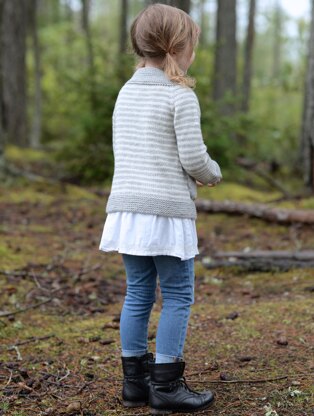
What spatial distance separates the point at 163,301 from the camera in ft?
9.52

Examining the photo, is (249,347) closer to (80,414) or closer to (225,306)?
(225,306)

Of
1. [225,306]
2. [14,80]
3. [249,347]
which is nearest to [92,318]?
[225,306]

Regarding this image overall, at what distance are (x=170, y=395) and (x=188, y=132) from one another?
1.25 meters

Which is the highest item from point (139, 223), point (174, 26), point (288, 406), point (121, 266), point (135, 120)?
point (174, 26)

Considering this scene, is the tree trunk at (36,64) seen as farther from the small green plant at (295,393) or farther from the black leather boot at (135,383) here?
the small green plant at (295,393)

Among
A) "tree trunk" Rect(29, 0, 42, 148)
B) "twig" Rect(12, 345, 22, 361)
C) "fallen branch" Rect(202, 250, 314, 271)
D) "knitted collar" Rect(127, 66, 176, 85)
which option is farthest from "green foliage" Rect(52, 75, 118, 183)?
"tree trunk" Rect(29, 0, 42, 148)

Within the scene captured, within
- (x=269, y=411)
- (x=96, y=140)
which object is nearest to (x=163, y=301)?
(x=269, y=411)

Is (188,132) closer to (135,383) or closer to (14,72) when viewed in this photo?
(135,383)

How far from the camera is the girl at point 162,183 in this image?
2.72 metres

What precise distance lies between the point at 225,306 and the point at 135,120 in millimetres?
2141

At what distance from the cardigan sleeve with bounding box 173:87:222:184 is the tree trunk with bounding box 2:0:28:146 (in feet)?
37.2

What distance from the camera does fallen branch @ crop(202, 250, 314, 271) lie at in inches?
208

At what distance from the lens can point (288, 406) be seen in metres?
2.80

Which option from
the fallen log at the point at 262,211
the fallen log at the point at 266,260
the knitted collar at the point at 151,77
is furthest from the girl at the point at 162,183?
the fallen log at the point at 262,211
